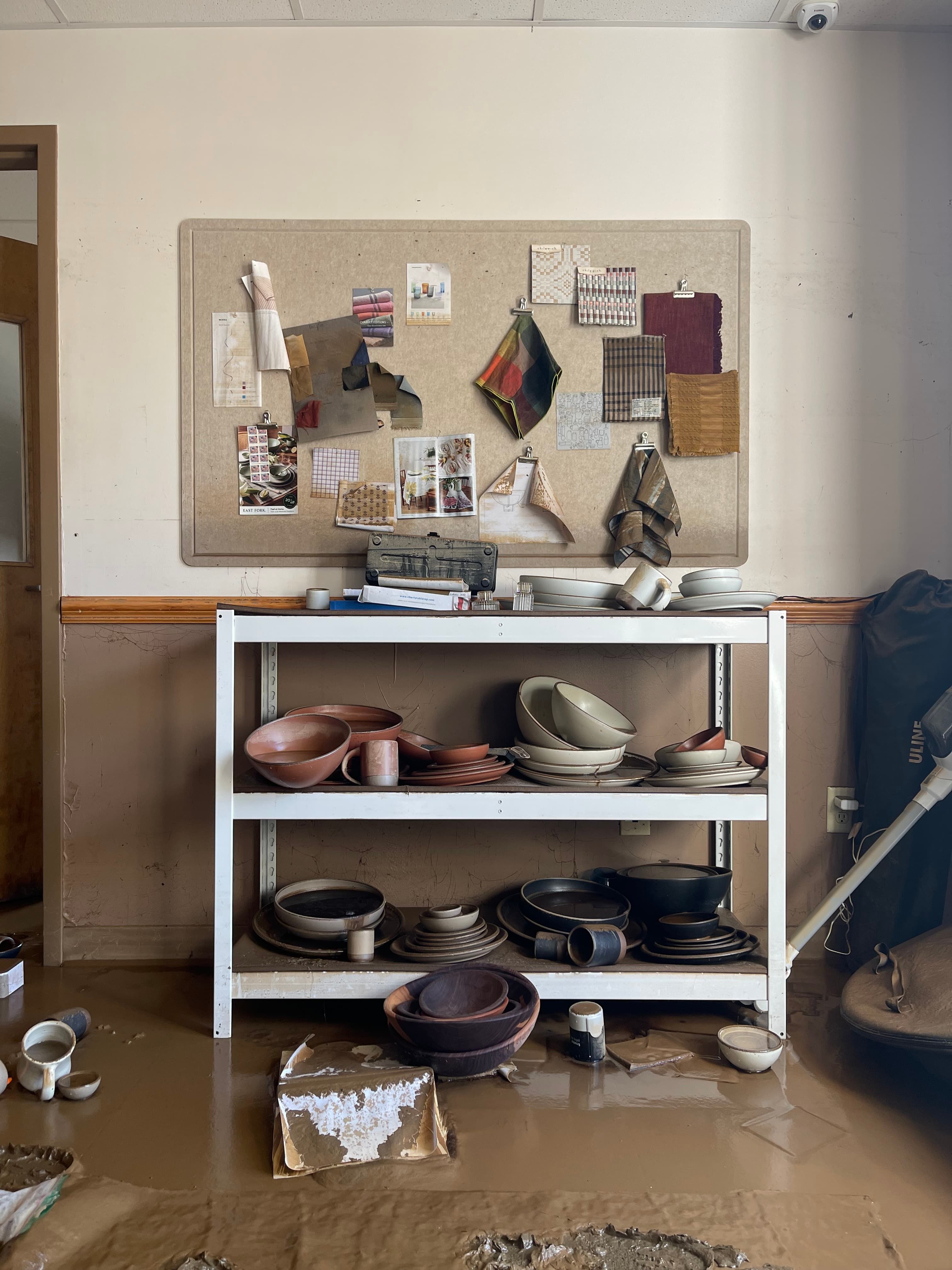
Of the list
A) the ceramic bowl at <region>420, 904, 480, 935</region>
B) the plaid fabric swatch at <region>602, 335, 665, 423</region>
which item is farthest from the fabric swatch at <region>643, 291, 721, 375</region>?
the ceramic bowl at <region>420, 904, 480, 935</region>

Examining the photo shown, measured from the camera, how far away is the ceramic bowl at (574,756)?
2287 mm

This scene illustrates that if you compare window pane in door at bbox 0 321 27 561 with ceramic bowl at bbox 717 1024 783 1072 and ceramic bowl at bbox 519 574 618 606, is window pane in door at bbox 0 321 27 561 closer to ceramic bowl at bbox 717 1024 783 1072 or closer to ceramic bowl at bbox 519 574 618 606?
ceramic bowl at bbox 519 574 618 606

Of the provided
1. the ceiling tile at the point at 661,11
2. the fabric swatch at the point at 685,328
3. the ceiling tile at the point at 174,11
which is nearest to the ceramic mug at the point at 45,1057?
the fabric swatch at the point at 685,328

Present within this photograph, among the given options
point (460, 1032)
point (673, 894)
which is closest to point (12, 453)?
point (460, 1032)

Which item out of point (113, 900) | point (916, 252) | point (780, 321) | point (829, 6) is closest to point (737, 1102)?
point (113, 900)

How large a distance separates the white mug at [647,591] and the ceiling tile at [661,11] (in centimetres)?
179

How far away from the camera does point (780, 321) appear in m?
2.71

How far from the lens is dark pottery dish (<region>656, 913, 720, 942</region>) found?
2252 mm

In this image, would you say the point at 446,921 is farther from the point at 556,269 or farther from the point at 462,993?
the point at 556,269

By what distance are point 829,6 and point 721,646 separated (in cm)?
201

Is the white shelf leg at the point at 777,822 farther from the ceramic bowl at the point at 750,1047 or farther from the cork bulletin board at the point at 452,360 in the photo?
the cork bulletin board at the point at 452,360

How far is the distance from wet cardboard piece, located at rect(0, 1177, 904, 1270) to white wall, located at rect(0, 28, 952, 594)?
1685 mm

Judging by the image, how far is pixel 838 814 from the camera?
2.72 meters

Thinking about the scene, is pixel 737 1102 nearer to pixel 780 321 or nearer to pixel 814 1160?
pixel 814 1160
